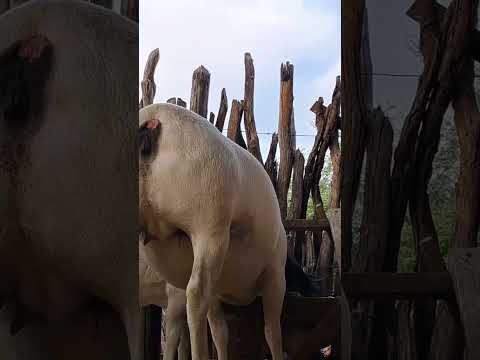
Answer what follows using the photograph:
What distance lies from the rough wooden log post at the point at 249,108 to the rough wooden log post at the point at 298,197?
6 cm

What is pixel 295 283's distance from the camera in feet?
2.35

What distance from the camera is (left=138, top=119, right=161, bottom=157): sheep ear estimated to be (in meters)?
A: 0.63

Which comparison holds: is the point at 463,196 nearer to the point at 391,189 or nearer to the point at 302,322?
the point at 391,189

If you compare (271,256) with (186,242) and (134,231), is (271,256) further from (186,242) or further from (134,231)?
(134,231)

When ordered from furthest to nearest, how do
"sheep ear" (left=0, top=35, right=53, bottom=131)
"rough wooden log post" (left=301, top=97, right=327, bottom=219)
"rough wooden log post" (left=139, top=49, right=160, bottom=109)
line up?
"rough wooden log post" (left=301, top=97, right=327, bottom=219) → "rough wooden log post" (left=139, top=49, right=160, bottom=109) → "sheep ear" (left=0, top=35, right=53, bottom=131)

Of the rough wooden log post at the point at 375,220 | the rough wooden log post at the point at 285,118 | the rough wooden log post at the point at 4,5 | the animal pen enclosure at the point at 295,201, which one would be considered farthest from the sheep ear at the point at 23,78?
the rough wooden log post at the point at 375,220

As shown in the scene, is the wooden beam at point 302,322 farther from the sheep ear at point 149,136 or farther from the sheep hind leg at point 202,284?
the sheep ear at point 149,136

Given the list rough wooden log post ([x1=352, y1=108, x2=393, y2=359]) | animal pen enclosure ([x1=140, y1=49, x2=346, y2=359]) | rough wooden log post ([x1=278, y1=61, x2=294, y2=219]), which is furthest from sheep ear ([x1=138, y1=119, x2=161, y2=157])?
rough wooden log post ([x1=352, y1=108, x2=393, y2=359])

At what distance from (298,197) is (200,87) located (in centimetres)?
19

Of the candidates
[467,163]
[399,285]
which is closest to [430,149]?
[467,163]

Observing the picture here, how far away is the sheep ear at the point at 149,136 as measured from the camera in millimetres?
633

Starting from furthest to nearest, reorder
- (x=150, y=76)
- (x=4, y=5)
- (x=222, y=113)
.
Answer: (x=222, y=113) < (x=150, y=76) < (x=4, y=5)

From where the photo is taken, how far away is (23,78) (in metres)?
0.47

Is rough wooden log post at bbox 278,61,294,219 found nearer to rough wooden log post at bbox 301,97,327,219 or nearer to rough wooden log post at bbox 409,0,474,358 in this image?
rough wooden log post at bbox 301,97,327,219
